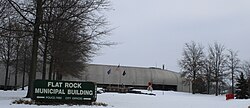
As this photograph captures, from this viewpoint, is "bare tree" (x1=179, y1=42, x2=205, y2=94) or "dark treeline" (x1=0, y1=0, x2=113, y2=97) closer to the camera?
"dark treeline" (x1=0, y1=0, x2=113, y2=97)

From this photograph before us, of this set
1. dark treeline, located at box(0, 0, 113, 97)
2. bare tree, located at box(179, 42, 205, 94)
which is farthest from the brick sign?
bare tree, located at box(179, 42, 205, 94)

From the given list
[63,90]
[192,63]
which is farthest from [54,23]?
[192,63]

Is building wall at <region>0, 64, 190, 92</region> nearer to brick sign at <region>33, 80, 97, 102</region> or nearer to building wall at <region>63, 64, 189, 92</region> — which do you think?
building wall at <region>63, 64, 189, 92</region>

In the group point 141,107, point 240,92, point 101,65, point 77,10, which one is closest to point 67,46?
point 77,10

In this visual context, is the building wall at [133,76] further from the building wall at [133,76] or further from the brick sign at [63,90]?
the brick sign at [63,90]

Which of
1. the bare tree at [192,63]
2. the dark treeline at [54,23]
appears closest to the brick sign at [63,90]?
the dark treeline at [54,23]

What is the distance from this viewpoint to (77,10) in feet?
79.3

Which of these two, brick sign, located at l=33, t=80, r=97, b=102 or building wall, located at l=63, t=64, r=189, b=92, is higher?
building wall, located at l=63, t=64, r=189, b=92

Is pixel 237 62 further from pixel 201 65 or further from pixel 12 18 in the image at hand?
pixel 12 18

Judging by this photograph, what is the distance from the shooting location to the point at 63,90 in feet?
71.3

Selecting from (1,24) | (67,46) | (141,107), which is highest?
(1,24)

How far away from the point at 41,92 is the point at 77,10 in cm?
603

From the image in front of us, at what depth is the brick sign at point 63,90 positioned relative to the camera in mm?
21312

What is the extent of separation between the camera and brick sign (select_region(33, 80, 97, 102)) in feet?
69.9
